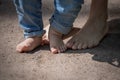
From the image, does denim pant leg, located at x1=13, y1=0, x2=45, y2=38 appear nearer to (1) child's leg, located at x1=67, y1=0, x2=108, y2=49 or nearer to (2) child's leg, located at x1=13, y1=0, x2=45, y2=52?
(2) child's leg, located at x1=13, y1=0, x2=45, y2=52

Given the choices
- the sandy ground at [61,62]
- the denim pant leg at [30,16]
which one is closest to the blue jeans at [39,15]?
the denim pant leg at [30,16]

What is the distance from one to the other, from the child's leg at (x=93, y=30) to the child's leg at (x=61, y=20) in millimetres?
57

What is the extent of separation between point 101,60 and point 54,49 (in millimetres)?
208

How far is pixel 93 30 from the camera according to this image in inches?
62.6

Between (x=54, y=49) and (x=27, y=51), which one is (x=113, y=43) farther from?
(x=27, y=51)

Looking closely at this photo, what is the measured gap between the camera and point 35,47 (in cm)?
155

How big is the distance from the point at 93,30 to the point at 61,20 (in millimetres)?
203

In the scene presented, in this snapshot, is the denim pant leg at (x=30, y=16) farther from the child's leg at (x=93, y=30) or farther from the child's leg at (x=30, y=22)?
the child's leg at (x=93, y=30)

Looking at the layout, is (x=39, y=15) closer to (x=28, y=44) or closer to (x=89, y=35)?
(x=28, y=44)

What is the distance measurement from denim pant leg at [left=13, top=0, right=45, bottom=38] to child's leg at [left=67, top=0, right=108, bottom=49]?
16 cm

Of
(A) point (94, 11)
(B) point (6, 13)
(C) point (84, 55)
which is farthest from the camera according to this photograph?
(B) point (6, 13)

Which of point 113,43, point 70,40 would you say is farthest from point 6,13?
point 113,43

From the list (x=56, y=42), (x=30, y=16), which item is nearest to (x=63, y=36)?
(x=56, y=42)

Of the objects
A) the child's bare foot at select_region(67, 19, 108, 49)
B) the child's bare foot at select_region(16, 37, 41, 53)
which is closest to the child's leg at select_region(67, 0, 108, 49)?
the child's bare foot at select_region(67, 19, 108, 49)
